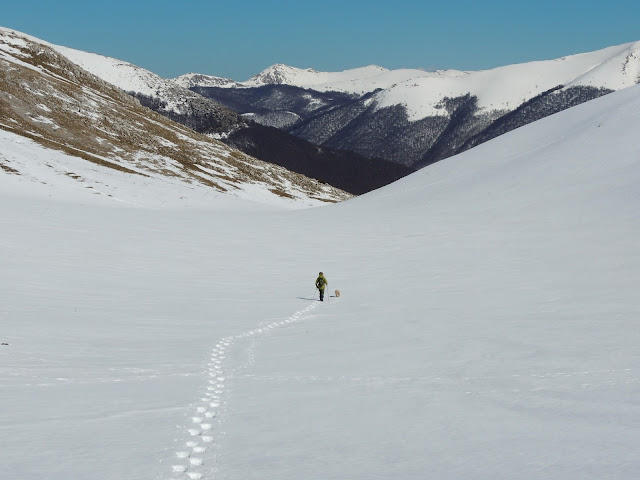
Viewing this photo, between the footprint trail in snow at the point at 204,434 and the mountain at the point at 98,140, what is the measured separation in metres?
61.0

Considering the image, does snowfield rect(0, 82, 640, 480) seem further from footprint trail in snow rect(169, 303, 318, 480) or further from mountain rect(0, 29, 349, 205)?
mountain rect(0, 29, 349, 205)

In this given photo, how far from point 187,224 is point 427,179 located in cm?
2420

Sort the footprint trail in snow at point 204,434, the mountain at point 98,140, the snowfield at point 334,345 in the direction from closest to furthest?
the footprint trail in snow at point 204,434, the snowfield at point 334,345, the mountain at point 98,140

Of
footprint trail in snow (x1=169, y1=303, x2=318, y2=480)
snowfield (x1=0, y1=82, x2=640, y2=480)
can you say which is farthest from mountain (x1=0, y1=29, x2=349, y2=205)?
footprint trail in snow (x1=169, y1=303, x2=318, y2=480)

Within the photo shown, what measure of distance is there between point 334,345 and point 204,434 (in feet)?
25.5

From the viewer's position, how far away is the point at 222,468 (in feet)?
23.1

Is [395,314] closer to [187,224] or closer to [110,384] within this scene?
[110,384]

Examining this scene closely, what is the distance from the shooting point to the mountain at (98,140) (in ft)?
281

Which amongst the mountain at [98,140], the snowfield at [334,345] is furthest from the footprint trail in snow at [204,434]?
the mountain at [98,140]

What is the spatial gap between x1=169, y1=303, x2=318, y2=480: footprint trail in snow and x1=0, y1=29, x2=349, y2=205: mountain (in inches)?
2402

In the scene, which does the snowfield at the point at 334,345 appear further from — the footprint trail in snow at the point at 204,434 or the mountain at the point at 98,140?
the mountain at the point at 98,140

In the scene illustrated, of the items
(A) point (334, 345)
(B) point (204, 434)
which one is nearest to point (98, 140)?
(A) point (334, 345)

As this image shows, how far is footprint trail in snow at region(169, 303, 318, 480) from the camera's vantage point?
696 centimetres

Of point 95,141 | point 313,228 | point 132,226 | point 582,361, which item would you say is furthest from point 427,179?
point 95,141
